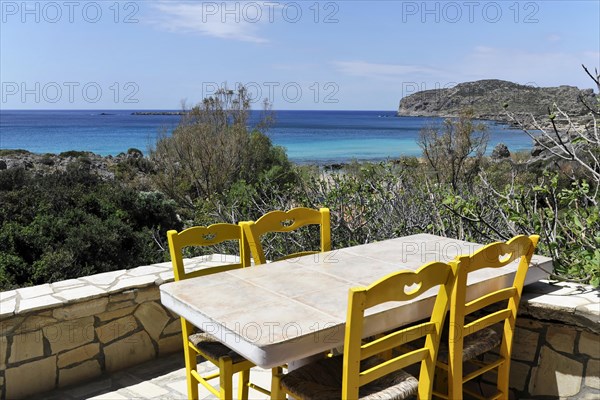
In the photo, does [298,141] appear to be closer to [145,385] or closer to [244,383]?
[145,385]

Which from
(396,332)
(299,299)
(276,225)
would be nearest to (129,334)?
(276,225)

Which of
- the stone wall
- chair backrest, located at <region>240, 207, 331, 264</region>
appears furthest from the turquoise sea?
chair backrest, located at <region>240, 207, 331, 264</region>

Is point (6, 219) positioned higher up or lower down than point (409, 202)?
lower down

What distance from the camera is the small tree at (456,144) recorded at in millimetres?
13328

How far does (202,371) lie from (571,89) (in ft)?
10.5

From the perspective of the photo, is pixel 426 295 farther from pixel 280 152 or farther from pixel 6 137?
pixel 6 137

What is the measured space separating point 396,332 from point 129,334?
85.9 inches

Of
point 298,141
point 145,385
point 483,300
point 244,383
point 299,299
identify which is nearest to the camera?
point 299,299

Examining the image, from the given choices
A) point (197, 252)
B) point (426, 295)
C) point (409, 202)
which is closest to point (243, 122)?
point (197, 252)

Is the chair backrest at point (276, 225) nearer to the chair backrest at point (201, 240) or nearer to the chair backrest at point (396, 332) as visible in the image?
the chair backrest at point (201, 240)

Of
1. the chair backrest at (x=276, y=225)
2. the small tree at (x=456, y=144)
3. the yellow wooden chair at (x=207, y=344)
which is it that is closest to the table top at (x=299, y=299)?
the chair backrest at (x=276, y=225)

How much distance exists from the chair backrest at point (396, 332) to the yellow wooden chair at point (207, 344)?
27.0 inches

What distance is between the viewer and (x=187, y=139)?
11.4 metres

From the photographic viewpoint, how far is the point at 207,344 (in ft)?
8.40
